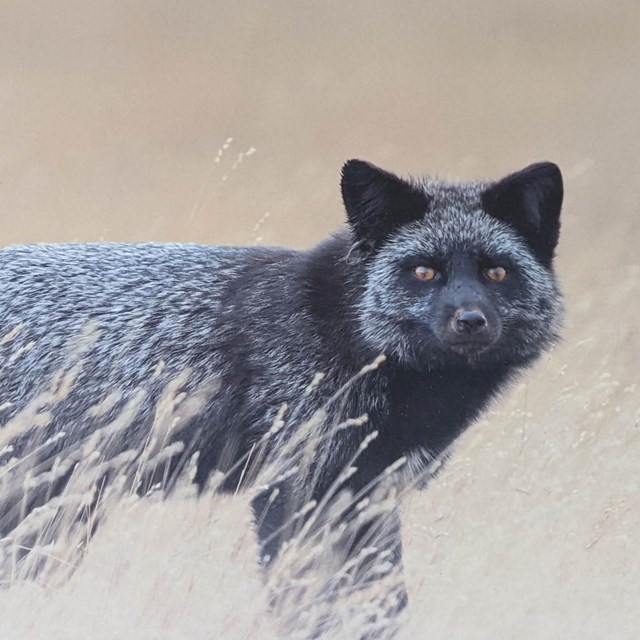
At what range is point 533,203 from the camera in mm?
5930

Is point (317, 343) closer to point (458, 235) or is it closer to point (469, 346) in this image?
point (469, 346)

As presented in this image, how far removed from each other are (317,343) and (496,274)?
1.03 meters

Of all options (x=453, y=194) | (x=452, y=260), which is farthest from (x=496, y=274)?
(x=453, y=194)

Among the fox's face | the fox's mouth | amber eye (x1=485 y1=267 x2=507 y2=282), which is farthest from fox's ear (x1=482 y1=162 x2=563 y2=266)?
the fox's mouth

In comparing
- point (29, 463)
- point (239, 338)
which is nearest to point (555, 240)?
point (239, 338)

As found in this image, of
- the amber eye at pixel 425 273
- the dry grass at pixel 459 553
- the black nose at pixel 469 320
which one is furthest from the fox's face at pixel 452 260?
the dry grass at pixel 459 553

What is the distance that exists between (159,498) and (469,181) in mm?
2570

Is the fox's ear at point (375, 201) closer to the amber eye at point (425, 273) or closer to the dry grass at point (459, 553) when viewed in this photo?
the amber eye at point (425, 273)

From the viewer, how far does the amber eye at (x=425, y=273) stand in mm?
5758

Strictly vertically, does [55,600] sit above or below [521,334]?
below

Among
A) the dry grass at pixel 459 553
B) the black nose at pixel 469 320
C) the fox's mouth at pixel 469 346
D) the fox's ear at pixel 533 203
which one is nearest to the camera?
the dry grass at pixel 459 553

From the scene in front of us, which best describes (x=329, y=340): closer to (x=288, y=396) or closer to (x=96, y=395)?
(x=288, y=396)

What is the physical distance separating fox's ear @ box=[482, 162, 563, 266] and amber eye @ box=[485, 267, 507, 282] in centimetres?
34

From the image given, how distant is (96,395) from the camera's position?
5.97m
